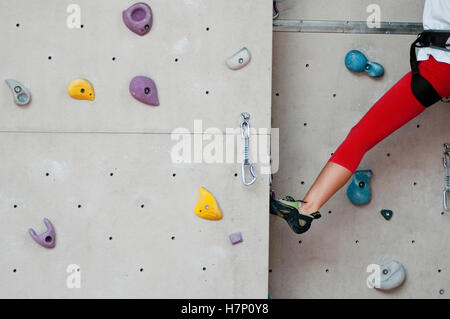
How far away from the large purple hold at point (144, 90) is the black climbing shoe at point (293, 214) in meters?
0.59

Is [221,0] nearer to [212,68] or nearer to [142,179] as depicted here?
[212,68]

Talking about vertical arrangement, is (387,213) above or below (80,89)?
below

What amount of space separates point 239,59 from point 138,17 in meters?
0.40

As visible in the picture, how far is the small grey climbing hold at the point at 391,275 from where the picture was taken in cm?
245

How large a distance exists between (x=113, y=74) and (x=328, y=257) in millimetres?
1146

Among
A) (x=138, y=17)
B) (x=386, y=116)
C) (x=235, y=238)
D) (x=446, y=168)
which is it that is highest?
(x=138, y=17)

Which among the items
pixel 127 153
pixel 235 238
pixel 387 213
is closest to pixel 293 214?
pixel 235 238

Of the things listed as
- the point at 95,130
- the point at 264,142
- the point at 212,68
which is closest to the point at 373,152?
the point at 264,142

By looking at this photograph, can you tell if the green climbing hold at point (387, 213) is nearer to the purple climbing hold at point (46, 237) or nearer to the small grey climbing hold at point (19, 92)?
the purple climbing hold at point (46, 237)

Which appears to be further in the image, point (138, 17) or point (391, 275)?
point (391, 275)

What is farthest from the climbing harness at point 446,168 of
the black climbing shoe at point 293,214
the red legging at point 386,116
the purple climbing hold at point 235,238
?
the purple climbing hold at point 235,238

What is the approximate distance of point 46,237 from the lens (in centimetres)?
216

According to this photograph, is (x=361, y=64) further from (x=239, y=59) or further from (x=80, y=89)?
(x=80, y=89)

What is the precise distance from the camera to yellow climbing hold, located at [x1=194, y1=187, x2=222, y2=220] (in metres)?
2.17
